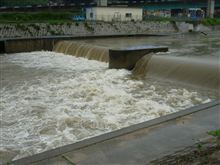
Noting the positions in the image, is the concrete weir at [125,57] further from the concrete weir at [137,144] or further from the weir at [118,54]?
the concrete weir at [137,144]

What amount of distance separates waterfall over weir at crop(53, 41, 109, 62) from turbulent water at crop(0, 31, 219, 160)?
189 centimetres

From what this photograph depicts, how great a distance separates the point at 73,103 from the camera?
1048cm

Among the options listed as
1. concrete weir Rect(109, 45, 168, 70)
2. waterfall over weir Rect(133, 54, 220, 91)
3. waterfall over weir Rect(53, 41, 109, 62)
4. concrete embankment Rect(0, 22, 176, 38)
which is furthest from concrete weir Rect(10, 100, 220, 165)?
concrete embankment Rect(0, 22, 176, 38)

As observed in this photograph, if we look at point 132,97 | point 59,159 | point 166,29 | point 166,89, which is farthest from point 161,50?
point 166,29

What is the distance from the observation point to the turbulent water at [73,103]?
7.79 m

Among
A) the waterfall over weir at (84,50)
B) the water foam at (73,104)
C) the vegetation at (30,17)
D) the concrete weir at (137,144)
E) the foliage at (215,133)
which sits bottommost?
the water foam at (73,104)

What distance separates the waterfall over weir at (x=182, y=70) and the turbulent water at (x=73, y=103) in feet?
1.33

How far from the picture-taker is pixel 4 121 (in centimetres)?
894

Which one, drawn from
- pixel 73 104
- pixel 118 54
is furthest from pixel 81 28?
pixel 73 104

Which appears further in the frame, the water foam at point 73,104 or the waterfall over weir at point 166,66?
the waterfall over weir at point 166,66

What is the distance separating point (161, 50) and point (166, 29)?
23.5 meters

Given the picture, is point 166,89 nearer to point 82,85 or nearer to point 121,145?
point 82,85

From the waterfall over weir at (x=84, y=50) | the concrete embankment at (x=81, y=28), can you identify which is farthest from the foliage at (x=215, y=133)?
the concrete embankment at (x=81, y=28)

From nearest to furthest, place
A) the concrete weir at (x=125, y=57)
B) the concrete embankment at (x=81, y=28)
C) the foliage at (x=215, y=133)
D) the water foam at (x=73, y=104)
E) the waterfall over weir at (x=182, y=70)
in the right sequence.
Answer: the foliage at (x=215, y=133) → the water foam at (x=73, y=104) → the waterfall over weir at (x=182, y=70) → the concrete weir at (x=125, y=57) → the concrete embankment at (x=81, y=28)
